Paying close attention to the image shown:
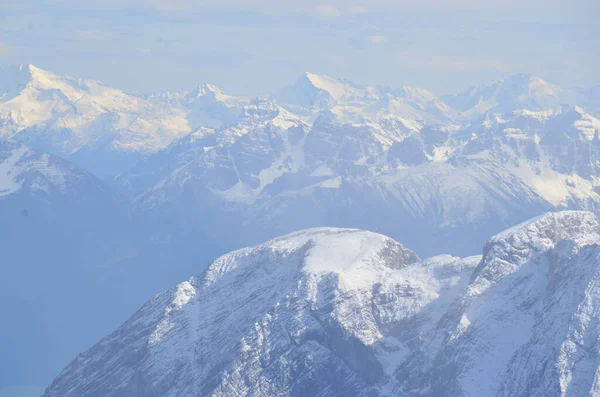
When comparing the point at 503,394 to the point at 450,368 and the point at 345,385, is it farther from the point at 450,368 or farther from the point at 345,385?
the point at 345,385

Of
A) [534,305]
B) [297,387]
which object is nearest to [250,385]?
[297,387]

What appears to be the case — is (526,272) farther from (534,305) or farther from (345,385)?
(345,385)

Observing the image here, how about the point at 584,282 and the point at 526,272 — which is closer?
the point at 584,282

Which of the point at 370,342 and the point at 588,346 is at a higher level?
the point at 588,346

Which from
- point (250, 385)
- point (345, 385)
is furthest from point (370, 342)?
point (250, 385)

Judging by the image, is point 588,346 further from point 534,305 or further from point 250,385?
point 250,385

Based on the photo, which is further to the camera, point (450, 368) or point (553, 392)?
point (450, 368)

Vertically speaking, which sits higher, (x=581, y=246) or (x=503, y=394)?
(x=581, y=246)

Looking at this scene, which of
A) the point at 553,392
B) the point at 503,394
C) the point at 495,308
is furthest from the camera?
the point at 495,308

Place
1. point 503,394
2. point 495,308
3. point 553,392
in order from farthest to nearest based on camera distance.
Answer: point 495,308 → point 503,394 → point 553,392
